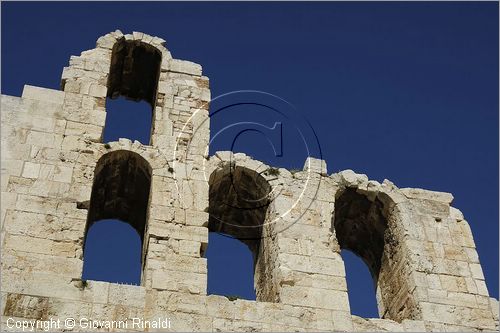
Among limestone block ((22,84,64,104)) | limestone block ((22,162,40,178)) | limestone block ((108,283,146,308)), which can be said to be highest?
limestone block ((22,84,64,104))

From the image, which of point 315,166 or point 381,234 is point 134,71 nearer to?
point 315,166

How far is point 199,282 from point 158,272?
2.02 ft

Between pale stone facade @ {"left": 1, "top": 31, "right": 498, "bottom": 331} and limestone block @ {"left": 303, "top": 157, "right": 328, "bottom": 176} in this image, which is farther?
limestone block @ {"left": 303, "top": 157, "right": 328, "bottom": 176}

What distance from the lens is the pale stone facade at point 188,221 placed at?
436 inches

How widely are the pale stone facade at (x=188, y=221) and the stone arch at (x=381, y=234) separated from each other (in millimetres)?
31

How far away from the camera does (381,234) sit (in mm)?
A: 14562

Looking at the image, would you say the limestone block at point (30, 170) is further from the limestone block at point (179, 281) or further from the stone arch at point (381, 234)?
the stone arch at point (381, 234)

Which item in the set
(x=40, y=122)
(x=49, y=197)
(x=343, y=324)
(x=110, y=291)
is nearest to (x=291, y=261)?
(x=343, y=324)

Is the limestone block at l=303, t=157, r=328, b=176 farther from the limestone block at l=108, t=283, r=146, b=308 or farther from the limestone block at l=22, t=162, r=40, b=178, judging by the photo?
the limestone block at l=22, t=162, r=40, b=178

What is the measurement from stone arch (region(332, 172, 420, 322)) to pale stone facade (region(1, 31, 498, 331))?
3 centimetres

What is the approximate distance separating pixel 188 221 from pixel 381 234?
4.10 m

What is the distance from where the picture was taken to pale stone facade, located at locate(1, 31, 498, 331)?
36.4ft

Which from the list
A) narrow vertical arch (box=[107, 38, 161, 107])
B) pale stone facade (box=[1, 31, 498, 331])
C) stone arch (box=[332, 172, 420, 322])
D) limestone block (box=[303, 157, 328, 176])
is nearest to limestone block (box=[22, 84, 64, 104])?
pale stone facade (box=[1, 31, 498, 331])

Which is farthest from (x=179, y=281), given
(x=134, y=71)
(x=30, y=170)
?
(x=134, y=71)
